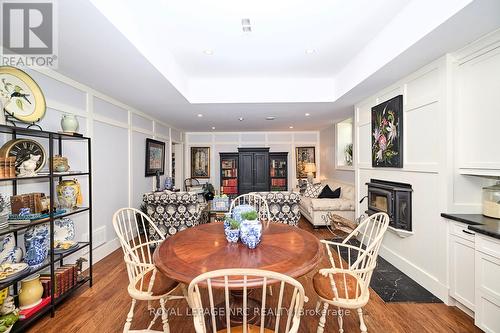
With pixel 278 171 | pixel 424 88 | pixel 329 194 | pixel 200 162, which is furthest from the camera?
pixel 200 162

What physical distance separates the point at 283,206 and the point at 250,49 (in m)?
2.39

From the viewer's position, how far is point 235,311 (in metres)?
1.93

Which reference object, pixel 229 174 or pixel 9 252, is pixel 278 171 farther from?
pixel 9 252

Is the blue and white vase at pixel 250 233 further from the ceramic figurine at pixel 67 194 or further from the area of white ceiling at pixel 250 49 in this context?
the ceramic figurine at pixel 67 194

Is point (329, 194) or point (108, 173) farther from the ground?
point (108, 173)

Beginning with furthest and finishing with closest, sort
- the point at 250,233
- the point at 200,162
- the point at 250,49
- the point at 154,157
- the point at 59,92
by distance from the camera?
the point at 200,162, the point at 154,157, the point at 250,49, the point at 59,92, the point at 250,233

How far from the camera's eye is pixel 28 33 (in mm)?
1885

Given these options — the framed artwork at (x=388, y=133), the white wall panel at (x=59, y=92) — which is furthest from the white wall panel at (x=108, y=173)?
the framed artwork at (x=388, y=133)

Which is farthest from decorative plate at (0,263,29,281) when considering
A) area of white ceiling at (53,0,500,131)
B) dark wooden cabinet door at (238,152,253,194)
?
dark wooden cabinet door at (238,152,253,194)

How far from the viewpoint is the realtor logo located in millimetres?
1616

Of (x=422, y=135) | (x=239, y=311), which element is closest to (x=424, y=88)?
(x=422, y=135)

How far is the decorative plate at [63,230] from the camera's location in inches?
90.4

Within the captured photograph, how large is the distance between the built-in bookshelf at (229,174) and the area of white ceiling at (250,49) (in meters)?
2.99

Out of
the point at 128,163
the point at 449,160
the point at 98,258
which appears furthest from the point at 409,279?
the point at 128,163
